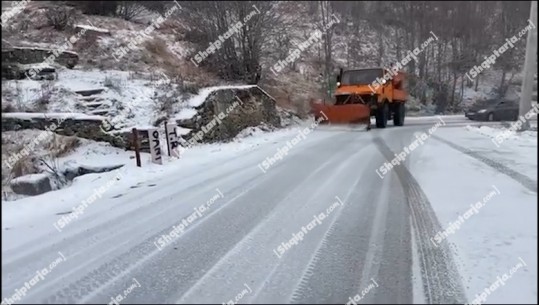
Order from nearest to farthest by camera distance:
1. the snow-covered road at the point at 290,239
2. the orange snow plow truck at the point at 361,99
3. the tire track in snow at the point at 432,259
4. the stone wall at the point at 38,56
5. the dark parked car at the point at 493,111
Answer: the tire track in snow at the point at 432,259, the snow-covered road at the point at 290,239, the dark parked car at the point at 493,111, the stone wall at the point at 38,56, the orange snow plow truck at the point at 361,99

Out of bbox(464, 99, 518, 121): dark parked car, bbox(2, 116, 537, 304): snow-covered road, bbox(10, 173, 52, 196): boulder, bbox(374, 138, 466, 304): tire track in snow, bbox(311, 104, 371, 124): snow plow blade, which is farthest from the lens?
bbox(311, 104, 371, 124): snow plow blade

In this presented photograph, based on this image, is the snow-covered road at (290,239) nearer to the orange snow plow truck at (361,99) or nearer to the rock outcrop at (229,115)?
the rock outcrop at (229,115)

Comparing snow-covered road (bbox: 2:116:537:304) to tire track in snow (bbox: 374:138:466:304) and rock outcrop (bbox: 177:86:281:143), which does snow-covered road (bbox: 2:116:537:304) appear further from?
rock outcrop (bbox: 177:86:281:143)

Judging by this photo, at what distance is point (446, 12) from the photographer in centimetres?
1044

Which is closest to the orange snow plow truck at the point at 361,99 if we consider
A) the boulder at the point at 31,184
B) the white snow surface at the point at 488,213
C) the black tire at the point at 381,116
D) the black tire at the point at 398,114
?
the black tire at the point at 381,116

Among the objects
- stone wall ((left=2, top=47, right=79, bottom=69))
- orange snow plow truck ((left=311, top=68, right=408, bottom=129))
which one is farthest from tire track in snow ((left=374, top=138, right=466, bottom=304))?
stone wall ((left=2, top=47, right=79, bottom=69))

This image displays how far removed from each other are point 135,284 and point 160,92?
9731 mm

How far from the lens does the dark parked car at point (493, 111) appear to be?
12016mm

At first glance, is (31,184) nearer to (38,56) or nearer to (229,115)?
(229,115)

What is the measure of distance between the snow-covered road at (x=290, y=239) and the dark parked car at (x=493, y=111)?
5.01 meters

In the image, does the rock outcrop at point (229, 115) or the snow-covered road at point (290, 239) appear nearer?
the snow-covered road at point (290, 239)

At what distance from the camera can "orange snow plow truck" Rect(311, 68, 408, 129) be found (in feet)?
50.4

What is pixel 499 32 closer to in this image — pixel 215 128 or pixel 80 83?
pixel 215 128

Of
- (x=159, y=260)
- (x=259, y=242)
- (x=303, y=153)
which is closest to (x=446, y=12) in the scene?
(x=303, y=153)
